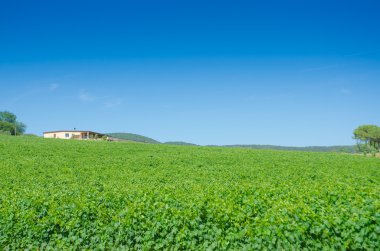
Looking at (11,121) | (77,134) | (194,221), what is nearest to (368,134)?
(77,134)

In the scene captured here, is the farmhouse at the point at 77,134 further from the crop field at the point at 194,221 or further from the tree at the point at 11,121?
the crop field at the point at 194,221

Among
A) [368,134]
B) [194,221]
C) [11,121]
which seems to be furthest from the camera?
[11,121]

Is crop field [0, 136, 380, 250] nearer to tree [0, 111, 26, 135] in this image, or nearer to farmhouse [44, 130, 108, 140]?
Result: farmhouse [44, 130, 108, 140]

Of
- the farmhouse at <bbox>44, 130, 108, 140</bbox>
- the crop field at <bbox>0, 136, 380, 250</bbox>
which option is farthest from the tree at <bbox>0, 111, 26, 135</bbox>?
the crop field at <bbox>0, 136, 380, 250</bbox>

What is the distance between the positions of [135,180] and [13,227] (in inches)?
354

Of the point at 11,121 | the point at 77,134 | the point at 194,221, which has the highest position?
the point at 11,121

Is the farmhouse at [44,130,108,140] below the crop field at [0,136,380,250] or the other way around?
the other way around

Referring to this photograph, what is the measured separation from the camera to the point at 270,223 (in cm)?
694

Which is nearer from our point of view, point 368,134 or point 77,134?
point 77,134

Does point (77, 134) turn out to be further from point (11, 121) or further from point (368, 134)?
point (368, 134)

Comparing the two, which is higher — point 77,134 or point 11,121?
point 11,121

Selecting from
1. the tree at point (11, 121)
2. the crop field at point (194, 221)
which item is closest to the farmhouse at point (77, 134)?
the tree at point (11, 121)

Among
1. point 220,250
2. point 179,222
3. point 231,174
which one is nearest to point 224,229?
point 220,250

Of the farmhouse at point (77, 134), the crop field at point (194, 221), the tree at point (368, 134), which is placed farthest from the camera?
the tree at point (368, 134)
